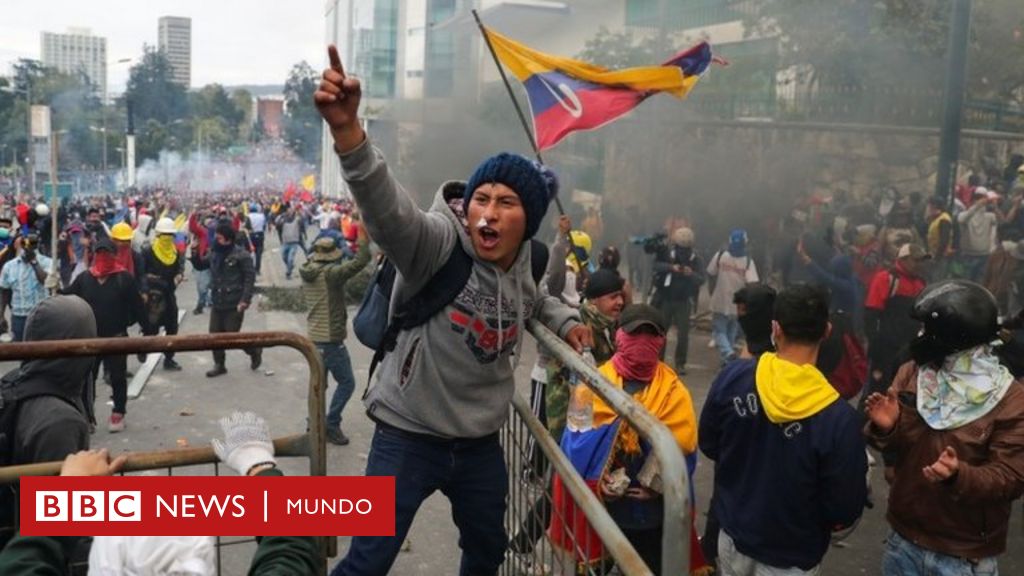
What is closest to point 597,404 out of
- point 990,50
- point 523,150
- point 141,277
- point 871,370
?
point 871,370

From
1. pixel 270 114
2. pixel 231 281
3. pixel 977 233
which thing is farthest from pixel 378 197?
pixel 270 114

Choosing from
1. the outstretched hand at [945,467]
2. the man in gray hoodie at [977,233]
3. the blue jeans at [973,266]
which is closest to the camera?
the outstretched hand at [945,467]

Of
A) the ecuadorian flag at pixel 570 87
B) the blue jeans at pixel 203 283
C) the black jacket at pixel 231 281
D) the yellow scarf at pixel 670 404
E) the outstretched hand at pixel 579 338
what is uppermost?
the ecuadorian flag at pixel 570 87

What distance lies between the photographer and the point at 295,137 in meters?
106

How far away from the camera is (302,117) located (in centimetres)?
10588

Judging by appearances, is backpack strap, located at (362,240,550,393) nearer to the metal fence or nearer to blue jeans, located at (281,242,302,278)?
the metal fence

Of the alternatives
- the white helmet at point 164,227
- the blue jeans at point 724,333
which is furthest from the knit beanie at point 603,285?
the white helmet at point 164,227

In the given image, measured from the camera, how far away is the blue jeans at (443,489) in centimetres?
260

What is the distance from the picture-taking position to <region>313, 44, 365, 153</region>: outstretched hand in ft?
6.87

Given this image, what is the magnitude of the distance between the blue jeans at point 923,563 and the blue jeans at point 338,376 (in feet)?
14.8

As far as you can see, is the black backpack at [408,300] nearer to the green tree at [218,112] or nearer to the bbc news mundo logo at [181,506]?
the bbc news mundo logo at [181,506]

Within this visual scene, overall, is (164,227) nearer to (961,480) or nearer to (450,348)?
(450,348)

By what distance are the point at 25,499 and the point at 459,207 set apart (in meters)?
1.37

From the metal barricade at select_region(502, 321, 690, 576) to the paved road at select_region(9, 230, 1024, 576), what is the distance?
5.36ft
